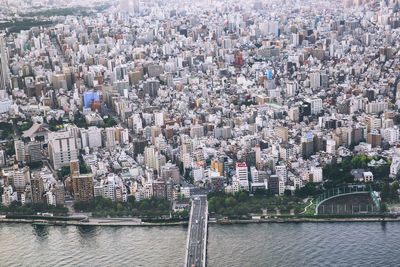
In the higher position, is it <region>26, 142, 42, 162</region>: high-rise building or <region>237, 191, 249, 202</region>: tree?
<region>26, 142, 42, 162</region>: high-rise building

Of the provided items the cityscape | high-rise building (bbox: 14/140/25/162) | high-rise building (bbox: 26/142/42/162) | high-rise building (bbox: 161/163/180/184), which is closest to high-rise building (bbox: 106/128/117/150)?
the cityscape

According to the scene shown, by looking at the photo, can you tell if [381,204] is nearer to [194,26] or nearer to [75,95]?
[75,95]

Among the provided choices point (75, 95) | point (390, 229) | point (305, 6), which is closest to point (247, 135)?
point (390, 229)

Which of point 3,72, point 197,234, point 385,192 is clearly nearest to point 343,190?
point 385,192

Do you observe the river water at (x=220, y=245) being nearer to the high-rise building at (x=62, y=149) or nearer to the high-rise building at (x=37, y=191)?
the high-rise building at (x=37, y=191)

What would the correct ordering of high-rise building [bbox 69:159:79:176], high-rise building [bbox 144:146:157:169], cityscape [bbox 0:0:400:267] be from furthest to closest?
1. high-rise building [bbox 144:146:157:169]
2. high-rise building [bbox 69:159:79:176]
3. cityscape [bbox 0:0:400:267]

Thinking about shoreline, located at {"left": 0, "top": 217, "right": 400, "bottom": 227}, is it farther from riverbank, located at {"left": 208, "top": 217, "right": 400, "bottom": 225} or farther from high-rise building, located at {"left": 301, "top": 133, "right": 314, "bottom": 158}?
high-rise building, located at {"left": 301, "top": 133, "right": 314, "bottom": 158}

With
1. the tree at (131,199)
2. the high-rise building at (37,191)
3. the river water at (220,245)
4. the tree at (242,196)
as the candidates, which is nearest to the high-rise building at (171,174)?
the tree at (131,199)

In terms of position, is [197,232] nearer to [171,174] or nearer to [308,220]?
[308,220]

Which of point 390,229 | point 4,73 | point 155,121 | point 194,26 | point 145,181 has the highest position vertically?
point 194,26
